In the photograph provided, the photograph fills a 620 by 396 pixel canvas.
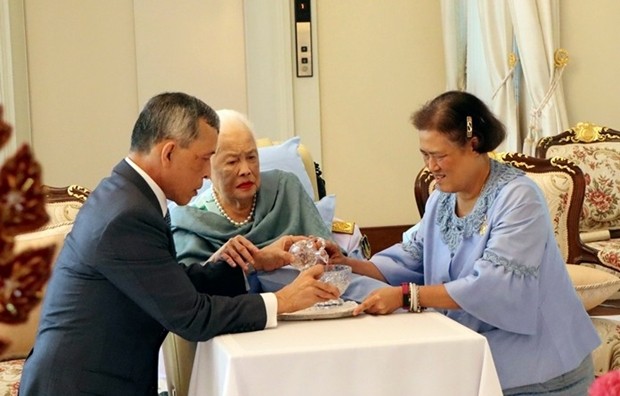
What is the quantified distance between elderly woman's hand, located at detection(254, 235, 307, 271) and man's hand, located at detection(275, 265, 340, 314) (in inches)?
10.9

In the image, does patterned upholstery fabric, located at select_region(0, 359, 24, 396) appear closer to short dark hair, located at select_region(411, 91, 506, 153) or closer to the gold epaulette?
the gold epaulette

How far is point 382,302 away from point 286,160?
127 centimetres

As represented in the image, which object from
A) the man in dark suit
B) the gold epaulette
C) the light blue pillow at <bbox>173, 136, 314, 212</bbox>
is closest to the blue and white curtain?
the light blue pillow at <bbox>173, 136, 314, 212</bbox>

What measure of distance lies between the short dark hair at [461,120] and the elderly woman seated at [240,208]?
21.7 inches

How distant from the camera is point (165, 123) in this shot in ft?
6.34

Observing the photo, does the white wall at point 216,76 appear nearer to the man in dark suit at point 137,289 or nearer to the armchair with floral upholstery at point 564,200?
the armchair with floral upholstery at point 564,200

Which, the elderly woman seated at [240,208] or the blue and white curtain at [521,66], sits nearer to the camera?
the elderly woman seated at [240,208]

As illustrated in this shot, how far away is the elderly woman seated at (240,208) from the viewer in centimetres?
251

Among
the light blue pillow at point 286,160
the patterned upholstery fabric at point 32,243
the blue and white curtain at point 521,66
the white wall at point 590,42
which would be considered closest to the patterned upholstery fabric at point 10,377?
the patterned upholstery fabric at point 32,243

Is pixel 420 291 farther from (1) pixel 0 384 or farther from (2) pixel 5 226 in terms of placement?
(2) pixel 5 226

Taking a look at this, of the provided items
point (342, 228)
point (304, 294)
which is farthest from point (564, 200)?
point (304, 294)

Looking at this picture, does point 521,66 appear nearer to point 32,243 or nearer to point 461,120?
point 461,120

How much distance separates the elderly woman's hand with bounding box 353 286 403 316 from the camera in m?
2.08

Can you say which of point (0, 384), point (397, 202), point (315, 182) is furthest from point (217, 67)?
point (0, 384)
